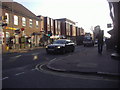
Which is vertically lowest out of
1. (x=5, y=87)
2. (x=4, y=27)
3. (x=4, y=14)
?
(x=5, y=87)

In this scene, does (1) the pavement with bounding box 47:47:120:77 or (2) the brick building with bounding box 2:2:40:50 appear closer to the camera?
(1) the pavement with bounding box 47:47:120:77

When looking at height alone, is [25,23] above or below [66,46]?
above

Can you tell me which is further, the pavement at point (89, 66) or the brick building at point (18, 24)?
Result: the brick building at point (18, 24)

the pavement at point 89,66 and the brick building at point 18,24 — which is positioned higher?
the brick building at point 18,24

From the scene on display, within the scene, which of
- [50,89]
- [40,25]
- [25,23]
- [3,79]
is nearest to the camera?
[50,89]

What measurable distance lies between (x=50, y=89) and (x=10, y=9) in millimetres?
25350

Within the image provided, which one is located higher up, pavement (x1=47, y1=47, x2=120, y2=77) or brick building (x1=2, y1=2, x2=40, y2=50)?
brick building (x1=2, y1=2, x2=40, y2=50)

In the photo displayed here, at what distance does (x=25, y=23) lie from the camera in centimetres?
3322

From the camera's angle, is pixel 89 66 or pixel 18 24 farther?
pixel 18 24

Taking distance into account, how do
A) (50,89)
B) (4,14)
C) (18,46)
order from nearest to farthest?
(50,89) → (4,14) → (18,46)

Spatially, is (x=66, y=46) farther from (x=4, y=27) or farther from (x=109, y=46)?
(x=4, y=27)

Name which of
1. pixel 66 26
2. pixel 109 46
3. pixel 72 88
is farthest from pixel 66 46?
pixel 66 26

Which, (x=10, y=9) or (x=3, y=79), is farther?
(x=10, y=9)

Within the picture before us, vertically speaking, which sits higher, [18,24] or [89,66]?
[18,24]
